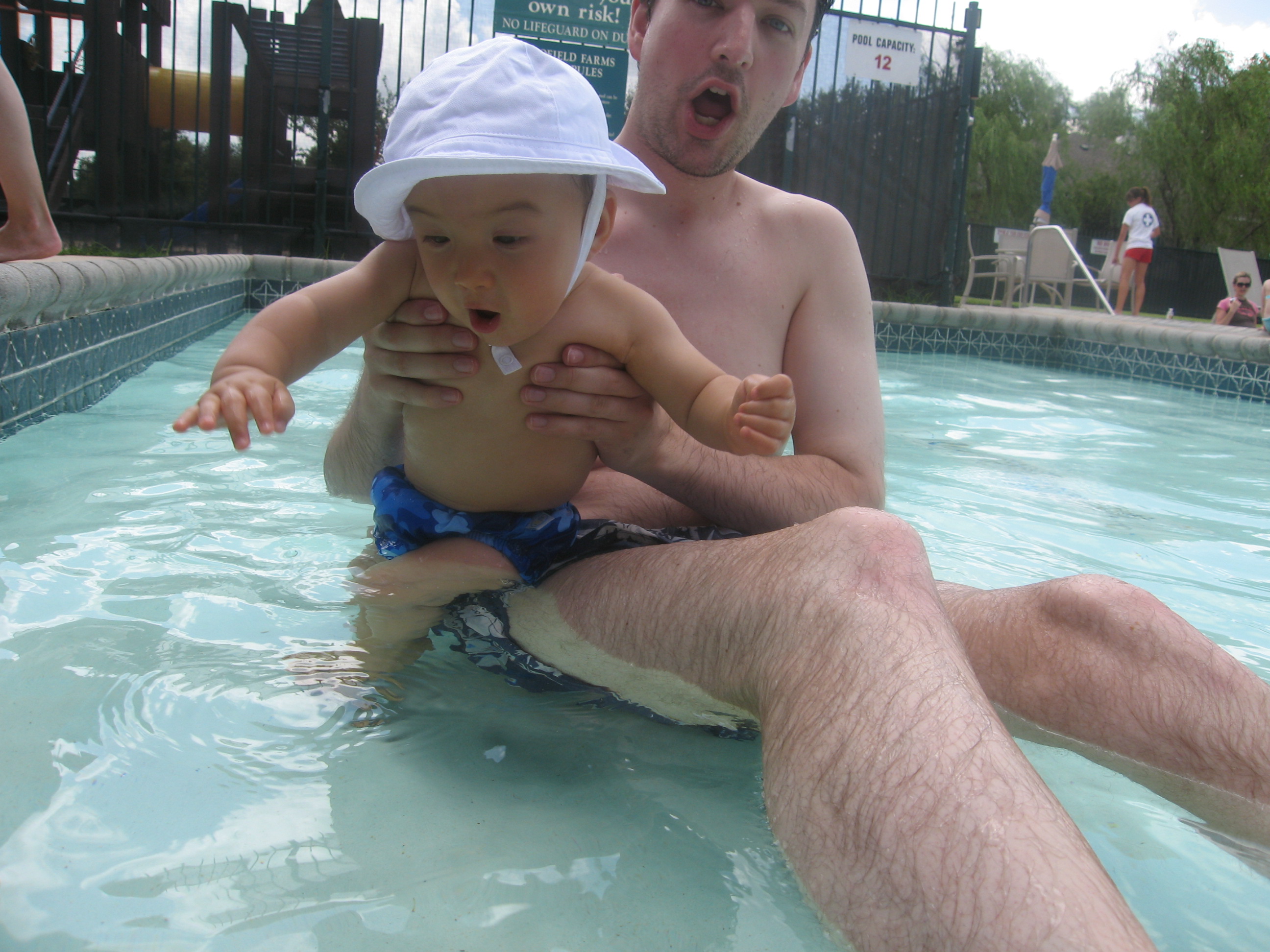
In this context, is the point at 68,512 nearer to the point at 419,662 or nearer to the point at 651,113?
the point at 419,662

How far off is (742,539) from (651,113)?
50.4 inches

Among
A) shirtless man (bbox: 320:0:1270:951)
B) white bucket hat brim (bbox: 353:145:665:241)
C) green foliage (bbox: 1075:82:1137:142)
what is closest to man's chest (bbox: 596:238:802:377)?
shirtless man (bbox: 320:0:1270:951)

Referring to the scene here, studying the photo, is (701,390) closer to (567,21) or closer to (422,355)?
(422,355)

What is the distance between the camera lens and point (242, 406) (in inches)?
54.1

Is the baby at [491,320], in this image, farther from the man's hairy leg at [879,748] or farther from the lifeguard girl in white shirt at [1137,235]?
the lifeguard girl in white shirt at [1137,235]

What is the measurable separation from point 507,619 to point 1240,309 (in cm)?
1379

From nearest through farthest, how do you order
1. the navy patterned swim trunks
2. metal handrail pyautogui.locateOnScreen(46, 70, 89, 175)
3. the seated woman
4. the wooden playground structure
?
the navy patterned swim trunks, metal handrail pyautogui.locateOnScreen(46, 70, 89, 175), the wooden playground structure, the seated woman

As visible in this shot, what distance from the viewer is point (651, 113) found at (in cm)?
243

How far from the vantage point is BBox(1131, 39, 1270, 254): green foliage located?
2673 cm

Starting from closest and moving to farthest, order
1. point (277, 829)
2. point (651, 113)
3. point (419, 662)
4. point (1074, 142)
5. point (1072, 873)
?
1. point (1072, 873)
2. point (277, 829)
3. point (419, 662)
4. point (651, 113)
5. point (1074, 142)

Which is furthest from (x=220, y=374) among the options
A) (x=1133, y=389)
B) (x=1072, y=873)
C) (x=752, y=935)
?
(x=1133, y=389)

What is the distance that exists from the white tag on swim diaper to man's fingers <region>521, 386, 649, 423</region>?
0.05 meters

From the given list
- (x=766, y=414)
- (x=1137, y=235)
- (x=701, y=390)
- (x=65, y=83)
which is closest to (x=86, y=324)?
(x=701, y=390)

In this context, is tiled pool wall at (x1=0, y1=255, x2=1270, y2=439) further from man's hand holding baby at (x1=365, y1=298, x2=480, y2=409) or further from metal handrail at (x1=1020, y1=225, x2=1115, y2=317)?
man's hand holding baby at (x1=365, y1=298, x2=480, y2=409)
